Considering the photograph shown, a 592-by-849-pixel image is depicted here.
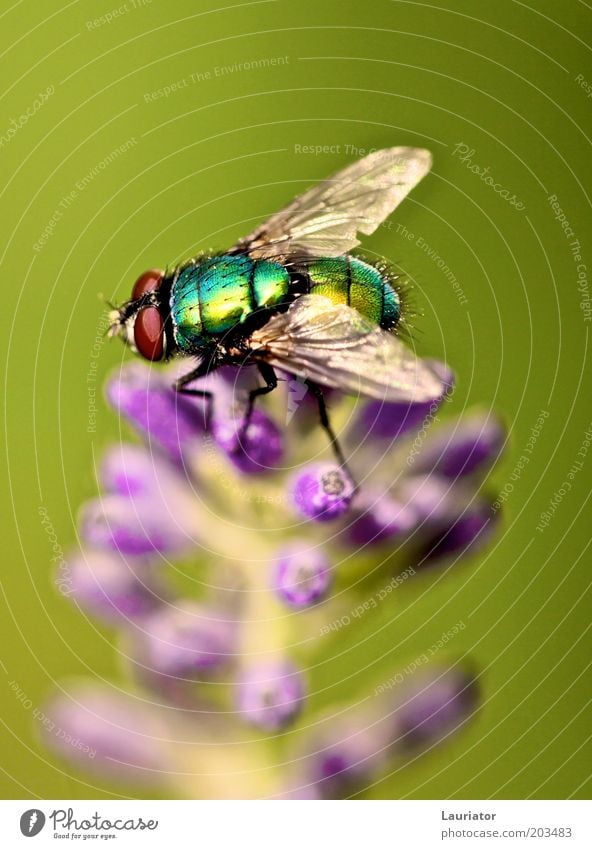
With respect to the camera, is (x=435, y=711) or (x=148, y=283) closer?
(x=435, y=711)

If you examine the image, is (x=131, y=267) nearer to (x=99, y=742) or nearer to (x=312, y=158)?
(x=312, y=158)

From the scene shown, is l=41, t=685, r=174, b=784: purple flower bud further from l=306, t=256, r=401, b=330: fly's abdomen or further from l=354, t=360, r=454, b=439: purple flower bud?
l=306, t=256, r=401, b=330: fly's abdomen

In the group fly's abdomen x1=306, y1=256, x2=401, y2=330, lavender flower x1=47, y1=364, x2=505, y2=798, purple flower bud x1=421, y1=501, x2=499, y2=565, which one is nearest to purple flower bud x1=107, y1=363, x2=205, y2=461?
lavender flower x1=47, y1=364, x2=505, y2=798

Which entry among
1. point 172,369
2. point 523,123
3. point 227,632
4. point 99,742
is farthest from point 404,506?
point 523,123

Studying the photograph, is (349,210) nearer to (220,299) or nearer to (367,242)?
(367,242)

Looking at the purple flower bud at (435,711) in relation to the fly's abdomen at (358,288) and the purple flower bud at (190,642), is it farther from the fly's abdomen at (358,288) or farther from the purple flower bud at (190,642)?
the fly's abdomen at (358,288)
